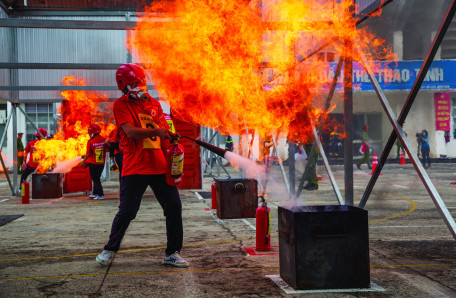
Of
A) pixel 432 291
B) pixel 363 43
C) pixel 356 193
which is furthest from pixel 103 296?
pixel 356 193

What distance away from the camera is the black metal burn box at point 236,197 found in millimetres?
7938

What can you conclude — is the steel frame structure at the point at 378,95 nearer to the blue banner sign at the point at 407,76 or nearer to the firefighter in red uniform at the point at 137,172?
the firefighter in red uniform at the point at 137,172

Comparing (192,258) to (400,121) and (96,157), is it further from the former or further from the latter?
(96,157)

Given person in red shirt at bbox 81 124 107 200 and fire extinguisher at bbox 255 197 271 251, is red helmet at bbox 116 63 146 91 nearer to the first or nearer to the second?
fire extinguisher at bbox 255 197 271 251

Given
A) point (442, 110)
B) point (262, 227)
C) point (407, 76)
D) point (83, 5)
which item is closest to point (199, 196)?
point (262, 227)

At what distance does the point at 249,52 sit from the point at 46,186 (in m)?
7.23

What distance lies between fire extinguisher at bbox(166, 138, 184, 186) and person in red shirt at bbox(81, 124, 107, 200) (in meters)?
7.80

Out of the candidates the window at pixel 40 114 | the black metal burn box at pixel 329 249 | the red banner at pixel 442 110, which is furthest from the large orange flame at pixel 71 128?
the red banner at pixel 442 110

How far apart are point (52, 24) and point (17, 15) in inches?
276

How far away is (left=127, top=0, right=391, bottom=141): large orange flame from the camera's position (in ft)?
26.2

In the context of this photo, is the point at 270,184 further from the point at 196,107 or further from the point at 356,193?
the point at 196,107

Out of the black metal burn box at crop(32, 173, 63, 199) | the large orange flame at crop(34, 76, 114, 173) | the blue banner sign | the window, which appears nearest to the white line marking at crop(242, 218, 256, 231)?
→ the black metal burn box at crop(32, 173, 63, 199)

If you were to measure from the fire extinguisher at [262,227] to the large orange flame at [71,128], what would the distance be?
34.7 feet

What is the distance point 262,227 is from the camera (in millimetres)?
5438
